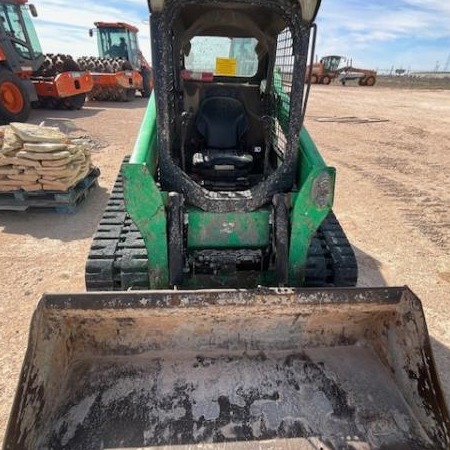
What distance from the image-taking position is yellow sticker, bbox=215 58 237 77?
368cm

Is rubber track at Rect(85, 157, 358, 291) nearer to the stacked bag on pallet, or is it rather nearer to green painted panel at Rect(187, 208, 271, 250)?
green painted panel at Rect(187, 208, 271, 250)

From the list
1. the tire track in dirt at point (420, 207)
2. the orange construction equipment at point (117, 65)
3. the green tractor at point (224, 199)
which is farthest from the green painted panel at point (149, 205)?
the orange construction equipment at point (117, 65)

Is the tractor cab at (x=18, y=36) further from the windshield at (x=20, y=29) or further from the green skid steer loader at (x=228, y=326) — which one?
the green skid steer loader at (x=228, y=326)

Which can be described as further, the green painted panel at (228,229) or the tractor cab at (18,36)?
the tractor cab at (18,36)

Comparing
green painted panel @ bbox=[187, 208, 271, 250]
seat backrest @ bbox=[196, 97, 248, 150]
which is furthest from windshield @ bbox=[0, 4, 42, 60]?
green painted panel @ bbox=[187, 208, 271, 250]

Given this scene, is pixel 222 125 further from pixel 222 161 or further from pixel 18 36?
pixel 18 36

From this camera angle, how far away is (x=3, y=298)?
3365 millimetres

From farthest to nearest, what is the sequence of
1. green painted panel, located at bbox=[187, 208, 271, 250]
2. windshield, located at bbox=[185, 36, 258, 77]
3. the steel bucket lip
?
windshield, located at bbox=[185, 36, 258, 77], green painted panel, located at bbox=[187, 208, 271, 250], the steel bucket lip

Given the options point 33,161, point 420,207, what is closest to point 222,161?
point 33,161

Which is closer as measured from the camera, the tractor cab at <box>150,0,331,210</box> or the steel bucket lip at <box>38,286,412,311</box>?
the steel bucket lip at <box>38,286,412,311</box>

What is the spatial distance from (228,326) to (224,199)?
34.2 inches

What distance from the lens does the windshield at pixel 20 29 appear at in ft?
33.5

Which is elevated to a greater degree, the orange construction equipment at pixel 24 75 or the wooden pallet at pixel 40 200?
the orange construction equipment at pixel 24 75

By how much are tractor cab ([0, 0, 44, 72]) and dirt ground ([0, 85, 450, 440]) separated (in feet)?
8.53
